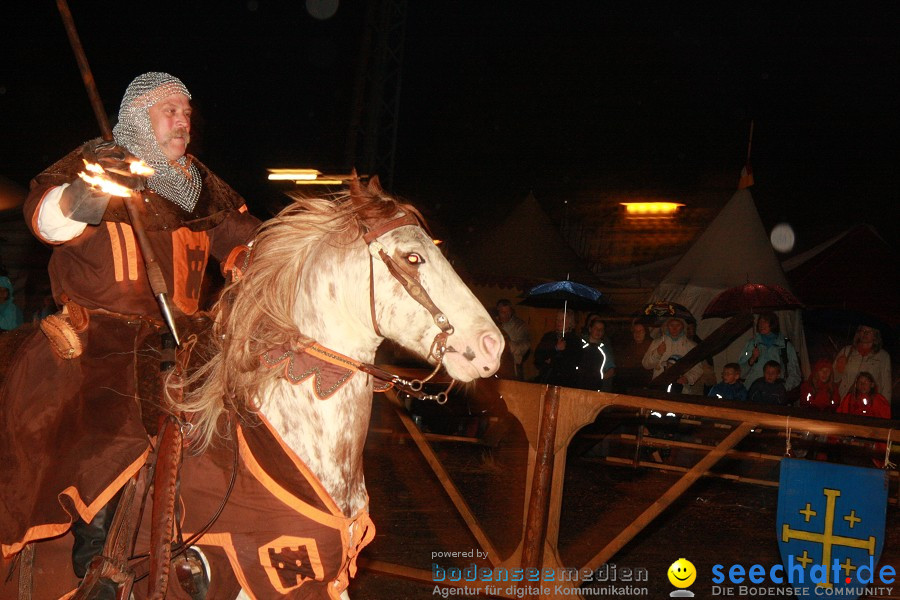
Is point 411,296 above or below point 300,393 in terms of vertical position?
above

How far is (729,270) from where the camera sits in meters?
11.7

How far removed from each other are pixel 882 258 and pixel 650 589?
25.2 ft

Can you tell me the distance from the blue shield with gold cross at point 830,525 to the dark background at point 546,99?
14246mm

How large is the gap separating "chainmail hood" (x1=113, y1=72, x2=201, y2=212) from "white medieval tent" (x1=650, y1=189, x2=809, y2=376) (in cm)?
931

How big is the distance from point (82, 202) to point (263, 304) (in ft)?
2.11

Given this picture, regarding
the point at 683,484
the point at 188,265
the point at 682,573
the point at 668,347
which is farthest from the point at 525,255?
the point at 188,265

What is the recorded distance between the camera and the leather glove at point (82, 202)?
265cm

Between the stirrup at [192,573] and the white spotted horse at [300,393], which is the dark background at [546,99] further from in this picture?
the stirrup at [192,573]

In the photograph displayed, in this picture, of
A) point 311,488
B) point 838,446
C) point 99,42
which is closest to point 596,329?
point 838,446

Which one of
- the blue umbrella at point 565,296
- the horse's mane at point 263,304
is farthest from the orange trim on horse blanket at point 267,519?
the blue umbrella at point 565,296

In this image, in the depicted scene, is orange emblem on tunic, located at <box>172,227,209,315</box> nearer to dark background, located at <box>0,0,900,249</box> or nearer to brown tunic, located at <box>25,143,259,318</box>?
brown tunic, located at <box>25,143,259,318</box>

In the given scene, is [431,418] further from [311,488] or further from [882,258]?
[311,488]

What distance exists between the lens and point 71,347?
9.20 ft

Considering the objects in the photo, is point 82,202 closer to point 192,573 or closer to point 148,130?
point 148,130
